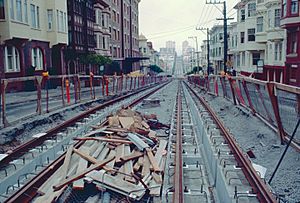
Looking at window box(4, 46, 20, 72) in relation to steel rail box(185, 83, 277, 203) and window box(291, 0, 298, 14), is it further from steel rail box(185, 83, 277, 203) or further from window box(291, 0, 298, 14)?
window box(291, 0, 298, 14)

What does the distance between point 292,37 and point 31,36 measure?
76.5 ft

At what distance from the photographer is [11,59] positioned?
27.6m

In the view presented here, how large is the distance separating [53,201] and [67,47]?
117 ft

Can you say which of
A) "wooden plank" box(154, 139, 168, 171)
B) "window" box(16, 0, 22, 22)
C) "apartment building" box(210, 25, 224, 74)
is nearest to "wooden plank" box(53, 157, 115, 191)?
"wooden plank" box(154, 139, 168, 171)

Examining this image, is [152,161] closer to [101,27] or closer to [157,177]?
[157,177]

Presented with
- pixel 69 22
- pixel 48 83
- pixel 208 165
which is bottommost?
pixel 208 165

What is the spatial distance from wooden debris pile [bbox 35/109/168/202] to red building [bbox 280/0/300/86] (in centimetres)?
2635

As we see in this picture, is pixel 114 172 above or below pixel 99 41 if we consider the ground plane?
below

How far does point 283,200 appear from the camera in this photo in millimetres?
5055

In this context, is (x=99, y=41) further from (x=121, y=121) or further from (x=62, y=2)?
(x=121, y=121)

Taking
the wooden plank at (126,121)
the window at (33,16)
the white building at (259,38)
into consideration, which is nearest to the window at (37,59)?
the window at (33,16)

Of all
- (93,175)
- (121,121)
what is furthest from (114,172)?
(121,121)

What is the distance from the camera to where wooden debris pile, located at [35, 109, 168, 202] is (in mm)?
5477

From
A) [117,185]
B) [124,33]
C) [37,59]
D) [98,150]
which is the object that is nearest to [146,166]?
[117,185]
